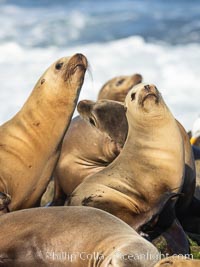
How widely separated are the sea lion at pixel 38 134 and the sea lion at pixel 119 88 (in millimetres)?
4160

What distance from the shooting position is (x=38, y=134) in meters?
6.74

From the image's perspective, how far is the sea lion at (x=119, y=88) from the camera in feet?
36.7

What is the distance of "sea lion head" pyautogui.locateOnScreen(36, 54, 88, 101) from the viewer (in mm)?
6871

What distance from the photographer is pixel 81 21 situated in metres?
34.2

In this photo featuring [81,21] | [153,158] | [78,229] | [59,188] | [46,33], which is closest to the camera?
[78,229]

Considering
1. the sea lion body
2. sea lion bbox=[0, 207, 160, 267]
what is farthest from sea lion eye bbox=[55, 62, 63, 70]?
sea lion bbox=[0, 207, 160, 267]

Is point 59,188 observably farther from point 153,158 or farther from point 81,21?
point 81,21

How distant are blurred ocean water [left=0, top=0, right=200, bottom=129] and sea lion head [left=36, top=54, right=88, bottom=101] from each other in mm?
11267

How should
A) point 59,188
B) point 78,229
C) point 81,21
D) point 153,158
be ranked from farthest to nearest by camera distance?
1. point 81,21
2. point 59,188
3. point 153,158
4. point 78,229

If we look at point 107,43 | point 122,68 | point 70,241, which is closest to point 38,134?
point 70,241

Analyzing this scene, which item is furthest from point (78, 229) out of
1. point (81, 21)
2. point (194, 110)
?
point (81, 21)

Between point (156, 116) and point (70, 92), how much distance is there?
2.46 ft

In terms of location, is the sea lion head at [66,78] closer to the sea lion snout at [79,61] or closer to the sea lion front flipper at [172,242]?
the sea lion snout at [79,61]

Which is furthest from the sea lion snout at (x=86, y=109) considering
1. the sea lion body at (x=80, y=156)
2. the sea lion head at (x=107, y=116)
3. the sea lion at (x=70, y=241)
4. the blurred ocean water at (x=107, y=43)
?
the blurred ocean water at (x=107, y=43)
